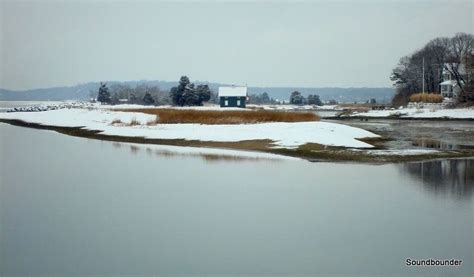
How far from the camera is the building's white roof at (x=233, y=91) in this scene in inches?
2997

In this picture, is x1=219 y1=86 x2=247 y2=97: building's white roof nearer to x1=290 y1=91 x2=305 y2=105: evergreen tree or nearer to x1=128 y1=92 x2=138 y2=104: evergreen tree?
x1=128 y1=92 x2=138 y2=104: evergreen tree

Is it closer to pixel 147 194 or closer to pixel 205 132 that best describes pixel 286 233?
pixel 147 194

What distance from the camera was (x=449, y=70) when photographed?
72.6m

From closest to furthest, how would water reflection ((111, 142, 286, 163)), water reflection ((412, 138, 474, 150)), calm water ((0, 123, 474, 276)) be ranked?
calm water ((0, 123, 474, 276)) → water reflection ((111, 142, 286, 163)) → water reflection ((412, 138, 474, 150))

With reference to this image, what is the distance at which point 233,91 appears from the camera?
76.8 m

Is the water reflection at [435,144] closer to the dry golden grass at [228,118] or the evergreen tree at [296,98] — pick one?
the dry golden grass at [228,118]

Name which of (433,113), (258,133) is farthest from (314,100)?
(258,133)

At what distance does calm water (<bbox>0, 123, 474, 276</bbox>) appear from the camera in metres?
8.90

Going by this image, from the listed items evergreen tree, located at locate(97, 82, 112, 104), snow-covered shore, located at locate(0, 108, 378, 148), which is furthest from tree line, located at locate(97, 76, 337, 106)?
snow-covered shore, located at locate(0, 108, 378, 148)

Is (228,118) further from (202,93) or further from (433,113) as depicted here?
(202,93)

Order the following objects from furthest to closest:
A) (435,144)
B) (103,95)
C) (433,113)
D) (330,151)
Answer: (103,95) → (433,113) → (435,144) → (330,151)

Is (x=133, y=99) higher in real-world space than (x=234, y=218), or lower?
higher

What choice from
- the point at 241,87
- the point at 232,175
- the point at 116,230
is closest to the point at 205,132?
the point at 232,175

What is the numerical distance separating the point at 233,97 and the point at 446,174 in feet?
197
